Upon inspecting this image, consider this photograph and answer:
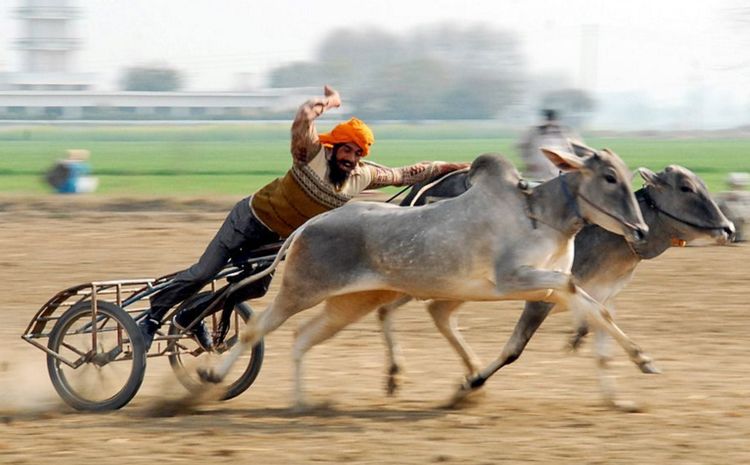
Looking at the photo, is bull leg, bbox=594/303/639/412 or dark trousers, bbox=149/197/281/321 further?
dark trousers, bbox=149/197/281/321

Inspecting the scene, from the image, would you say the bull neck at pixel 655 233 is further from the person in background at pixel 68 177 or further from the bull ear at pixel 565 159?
the person in background at pixel 68 177

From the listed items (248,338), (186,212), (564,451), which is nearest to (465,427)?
(564,451)

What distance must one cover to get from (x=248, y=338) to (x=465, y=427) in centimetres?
151

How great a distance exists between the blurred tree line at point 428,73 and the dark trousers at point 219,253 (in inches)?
2773

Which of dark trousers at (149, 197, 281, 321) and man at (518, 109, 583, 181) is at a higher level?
dark trousers at (149, 197, 281, 321)

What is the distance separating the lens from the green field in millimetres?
38844

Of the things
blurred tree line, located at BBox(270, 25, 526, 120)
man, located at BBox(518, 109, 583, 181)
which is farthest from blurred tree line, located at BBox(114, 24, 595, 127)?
man, located at BBox(518, 109, 583, 181)

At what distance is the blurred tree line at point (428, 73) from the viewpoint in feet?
273

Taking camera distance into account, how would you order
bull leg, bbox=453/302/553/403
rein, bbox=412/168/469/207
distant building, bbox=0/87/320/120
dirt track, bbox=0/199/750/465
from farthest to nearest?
1. distant building, bbox=0/87/320/120
2. rein, bbox=412/168/469/207
3. bull leg, bbox=453/302/553/403
4. dirt track, bbox=0/199/750/465

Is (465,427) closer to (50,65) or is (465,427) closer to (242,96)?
(242,96)

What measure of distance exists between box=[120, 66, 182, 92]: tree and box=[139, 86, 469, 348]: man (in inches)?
2610

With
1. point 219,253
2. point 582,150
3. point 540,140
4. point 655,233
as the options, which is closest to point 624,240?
point 655,233

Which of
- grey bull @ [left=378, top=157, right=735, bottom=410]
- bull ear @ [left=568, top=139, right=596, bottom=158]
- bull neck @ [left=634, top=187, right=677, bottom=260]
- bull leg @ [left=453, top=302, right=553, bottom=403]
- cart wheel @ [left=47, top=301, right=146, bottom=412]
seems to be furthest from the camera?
bull neck @ [left=634, top=187, right=677, bottom=260]

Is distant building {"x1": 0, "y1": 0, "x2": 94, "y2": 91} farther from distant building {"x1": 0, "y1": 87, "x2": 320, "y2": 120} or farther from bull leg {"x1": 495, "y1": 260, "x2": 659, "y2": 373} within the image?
bull leg {"x1": 495, "y1": 260, "x2": 659, "y2": 373}
